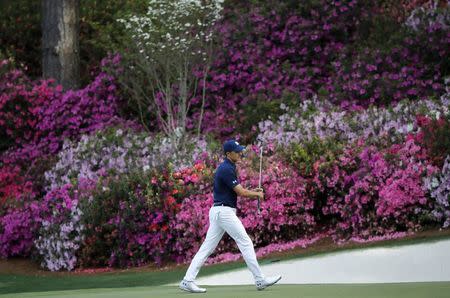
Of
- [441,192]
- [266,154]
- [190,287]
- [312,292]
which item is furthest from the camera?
[266,154]

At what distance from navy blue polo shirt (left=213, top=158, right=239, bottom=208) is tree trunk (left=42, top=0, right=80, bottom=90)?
41.0 feet

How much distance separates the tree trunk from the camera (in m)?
21.7

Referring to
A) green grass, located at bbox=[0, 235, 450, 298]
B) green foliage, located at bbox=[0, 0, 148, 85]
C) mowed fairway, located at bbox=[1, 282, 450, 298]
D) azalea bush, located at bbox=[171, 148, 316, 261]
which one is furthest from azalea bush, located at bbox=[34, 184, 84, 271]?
green foliage, located at bbox=[0, 0, 148, 85]

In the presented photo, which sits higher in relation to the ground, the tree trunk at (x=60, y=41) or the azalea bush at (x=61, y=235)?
the tree trunk at (x=60, y=41)

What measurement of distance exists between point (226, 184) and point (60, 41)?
12980mm

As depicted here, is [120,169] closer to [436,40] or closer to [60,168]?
[60,168]

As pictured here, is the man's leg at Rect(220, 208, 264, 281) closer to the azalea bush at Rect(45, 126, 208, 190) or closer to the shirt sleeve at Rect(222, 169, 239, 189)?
the shirt sleeve at Rect(222, 169, 239, 189)

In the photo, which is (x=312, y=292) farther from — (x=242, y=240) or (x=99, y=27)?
(x=99, y=27)

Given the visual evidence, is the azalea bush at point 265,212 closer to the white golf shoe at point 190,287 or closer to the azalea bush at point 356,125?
the azalea bush at point 356,125

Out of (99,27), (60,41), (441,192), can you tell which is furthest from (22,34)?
(441,192)

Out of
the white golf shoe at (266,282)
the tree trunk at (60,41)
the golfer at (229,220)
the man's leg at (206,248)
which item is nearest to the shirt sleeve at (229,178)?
the golfer at (229,220)

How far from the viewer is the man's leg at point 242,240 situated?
31.5 feet

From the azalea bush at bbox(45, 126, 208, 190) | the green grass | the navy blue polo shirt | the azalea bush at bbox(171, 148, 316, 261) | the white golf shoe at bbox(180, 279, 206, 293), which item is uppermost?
the azalea bush at bbox(45, 126, 208, 190)

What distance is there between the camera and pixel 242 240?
9.63 metres
